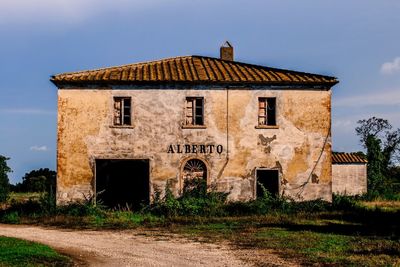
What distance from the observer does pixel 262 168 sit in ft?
72.0

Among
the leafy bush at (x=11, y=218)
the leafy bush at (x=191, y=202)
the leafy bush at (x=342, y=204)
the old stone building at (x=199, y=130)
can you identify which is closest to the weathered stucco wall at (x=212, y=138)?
the old stone building at (x=199, y=130)

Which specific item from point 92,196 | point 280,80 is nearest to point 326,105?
point 280,80

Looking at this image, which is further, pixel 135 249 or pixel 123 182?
pixel 123 182

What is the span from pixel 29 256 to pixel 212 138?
39.1 feet

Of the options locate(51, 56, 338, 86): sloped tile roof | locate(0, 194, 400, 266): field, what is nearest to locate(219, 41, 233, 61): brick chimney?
locate(51, 56, 338, 86): sloped tile roof

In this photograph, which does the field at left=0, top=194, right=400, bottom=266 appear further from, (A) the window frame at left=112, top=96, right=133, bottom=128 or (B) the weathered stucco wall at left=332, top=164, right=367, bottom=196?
(B) the weathered stucco wall at left=332, top=164, right=367, bottom=196

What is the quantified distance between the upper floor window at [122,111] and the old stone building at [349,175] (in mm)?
17290

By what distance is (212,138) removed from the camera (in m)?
22.0

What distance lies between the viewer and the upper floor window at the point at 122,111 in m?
21.9

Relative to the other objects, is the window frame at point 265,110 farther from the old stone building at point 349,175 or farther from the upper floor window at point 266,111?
the old stone building at point 349,175

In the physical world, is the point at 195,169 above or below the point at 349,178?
above

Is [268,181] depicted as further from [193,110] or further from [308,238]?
[308,238]

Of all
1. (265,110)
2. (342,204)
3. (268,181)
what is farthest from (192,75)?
(342,204)

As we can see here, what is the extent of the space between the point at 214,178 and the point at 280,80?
5264mm
